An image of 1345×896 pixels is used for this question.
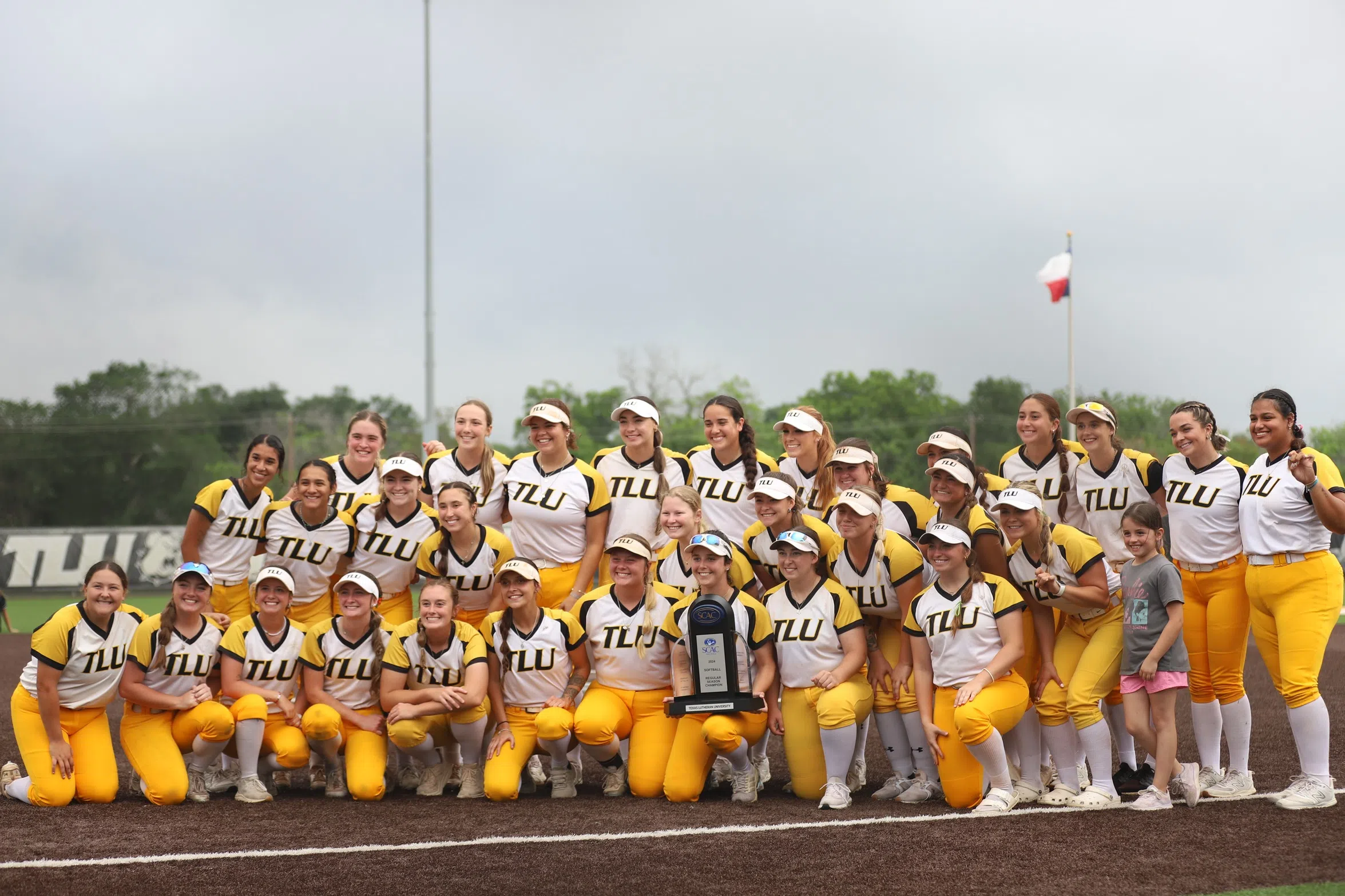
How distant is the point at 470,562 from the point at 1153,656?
3.53 meters

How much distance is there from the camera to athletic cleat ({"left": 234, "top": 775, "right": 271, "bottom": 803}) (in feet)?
20.6

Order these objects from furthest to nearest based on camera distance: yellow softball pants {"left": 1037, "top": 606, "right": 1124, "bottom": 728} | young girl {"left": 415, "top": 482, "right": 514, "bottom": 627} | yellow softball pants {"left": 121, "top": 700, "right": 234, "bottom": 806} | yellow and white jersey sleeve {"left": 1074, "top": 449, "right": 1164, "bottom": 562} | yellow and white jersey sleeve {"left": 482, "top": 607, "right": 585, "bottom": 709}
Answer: young girl {"left": 415, "top": 482, "right": 514, "bottom": 627}, yellow and white jersey sleeve {"left": 482, "top": 607, "right": 585, "bottom": 709}, yellow and white jersey sleeve {"left": 1074, "top": 449, "right": 1164, "bottom": 562}, yellow softball pants {"left": 121, "top": 700, "right": 234, "bottom": 806}, yellow softball pants {"left": 1037, "top": 606, "right": 1124, "bottom": 728}

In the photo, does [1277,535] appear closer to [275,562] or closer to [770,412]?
[275,562]

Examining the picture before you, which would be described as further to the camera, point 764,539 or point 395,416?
point 395,416

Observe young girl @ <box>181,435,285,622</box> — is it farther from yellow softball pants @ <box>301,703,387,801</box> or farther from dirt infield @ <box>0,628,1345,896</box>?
dirt infield @ <box>0,628,1345,896</box>

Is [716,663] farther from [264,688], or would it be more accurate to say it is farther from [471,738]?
[264,688]

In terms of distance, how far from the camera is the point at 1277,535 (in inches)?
221

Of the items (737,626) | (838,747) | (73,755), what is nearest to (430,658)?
(737,626)

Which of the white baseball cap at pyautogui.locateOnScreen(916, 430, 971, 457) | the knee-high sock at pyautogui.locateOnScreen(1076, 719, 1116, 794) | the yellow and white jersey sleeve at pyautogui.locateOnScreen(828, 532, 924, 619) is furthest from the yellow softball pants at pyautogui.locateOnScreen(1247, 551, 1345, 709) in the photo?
the yellow and white jersey sleeve at pyautogui.locateOnScreen(828, 532, 924, 619)

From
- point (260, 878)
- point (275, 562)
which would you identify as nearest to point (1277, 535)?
point (260, 878)

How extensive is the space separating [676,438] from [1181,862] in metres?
37.3

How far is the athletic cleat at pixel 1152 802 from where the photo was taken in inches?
215

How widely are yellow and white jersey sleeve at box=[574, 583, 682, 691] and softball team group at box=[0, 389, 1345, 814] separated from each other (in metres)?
0.02

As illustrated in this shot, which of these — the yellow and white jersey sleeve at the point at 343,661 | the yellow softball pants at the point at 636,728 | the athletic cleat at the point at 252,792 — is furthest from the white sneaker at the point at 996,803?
the athletic cleat at the point at 252,792
